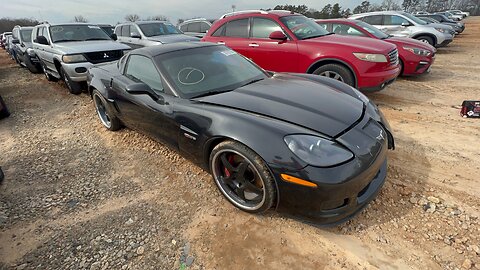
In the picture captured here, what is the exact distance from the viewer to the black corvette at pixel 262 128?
193cm

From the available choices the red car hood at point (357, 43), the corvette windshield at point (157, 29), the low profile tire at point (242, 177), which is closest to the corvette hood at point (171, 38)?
the corvette windshield at point (157, 29)

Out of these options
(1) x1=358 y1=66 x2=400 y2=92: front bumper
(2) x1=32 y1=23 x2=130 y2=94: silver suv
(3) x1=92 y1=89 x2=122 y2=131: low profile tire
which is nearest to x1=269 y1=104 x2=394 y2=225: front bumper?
(1) x1=358 y1=66 x2=400 y2=92: front bumper

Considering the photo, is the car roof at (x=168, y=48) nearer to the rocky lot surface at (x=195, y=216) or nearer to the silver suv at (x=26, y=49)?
the rocky lot surface at (x=195, y=216)

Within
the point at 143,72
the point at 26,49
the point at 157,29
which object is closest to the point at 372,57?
the point at 143,72

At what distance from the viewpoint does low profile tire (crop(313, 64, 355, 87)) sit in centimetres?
469

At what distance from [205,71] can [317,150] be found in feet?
5.38

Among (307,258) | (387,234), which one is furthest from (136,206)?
(387,234)

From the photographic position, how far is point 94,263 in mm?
2010

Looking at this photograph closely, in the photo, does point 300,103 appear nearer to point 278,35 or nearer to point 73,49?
point 278,35

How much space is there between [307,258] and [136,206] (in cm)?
166

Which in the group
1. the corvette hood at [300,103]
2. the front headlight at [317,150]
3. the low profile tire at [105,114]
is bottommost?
the low profile tire at [105,114]

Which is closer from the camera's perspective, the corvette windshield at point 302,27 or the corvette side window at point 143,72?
the corvette side window at point 143,72

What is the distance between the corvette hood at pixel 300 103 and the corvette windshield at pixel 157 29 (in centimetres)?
735

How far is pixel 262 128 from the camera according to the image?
209cm
